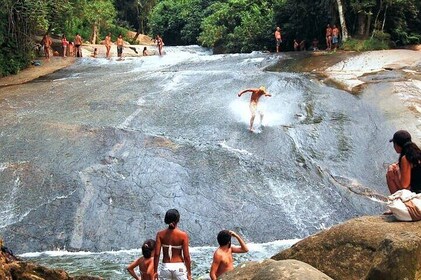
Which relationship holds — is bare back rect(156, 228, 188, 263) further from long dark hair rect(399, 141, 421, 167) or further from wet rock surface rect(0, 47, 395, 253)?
wet rock surface rect(0, 47, 395, 253)

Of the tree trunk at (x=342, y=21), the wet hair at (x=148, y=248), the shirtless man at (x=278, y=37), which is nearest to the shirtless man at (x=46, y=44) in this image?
the shirtless man at (x=278, y=37)

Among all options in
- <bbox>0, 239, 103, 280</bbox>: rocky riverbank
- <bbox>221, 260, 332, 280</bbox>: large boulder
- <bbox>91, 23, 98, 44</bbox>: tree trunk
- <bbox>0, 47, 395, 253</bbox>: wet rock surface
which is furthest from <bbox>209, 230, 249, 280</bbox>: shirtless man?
<bbox>91, 23, 98, 44</bbox>: tree trunk

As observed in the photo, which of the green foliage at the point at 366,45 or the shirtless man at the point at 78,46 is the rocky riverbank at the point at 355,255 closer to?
the green foliage at the point at 366,45

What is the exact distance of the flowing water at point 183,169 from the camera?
10.4 metres

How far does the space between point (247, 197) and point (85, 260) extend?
355 centimetres

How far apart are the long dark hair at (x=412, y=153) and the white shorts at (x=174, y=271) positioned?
3.03 meters

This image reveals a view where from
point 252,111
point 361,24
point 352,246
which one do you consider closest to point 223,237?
point 352,246

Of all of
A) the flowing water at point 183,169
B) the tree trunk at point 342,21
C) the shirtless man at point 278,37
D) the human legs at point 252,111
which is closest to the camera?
the flowing water at point 183,169

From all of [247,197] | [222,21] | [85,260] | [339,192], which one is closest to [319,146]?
[339,192]

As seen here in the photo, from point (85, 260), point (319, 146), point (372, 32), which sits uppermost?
point (372, 32)

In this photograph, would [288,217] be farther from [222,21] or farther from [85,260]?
[222,21]

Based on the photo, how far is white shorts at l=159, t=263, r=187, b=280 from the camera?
698 cm

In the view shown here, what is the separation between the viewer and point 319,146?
43.7 feet

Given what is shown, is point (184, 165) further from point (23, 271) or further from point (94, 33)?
point (94, 33)
